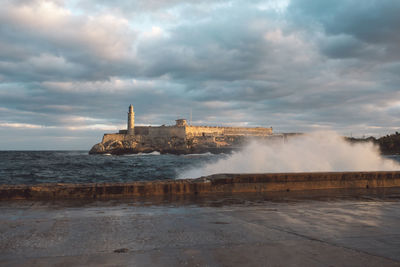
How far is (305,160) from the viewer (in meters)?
15.9

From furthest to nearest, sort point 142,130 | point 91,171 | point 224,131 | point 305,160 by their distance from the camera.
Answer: point 224,131 → point 142,130 → point 91,171 → point 305,160

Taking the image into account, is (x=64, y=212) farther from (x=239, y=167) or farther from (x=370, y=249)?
(x=239, y=167)

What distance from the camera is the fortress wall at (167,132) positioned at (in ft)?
383

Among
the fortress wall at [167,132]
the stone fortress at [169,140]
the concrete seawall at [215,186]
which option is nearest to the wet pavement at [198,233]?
the concrete seawall at [215,186]

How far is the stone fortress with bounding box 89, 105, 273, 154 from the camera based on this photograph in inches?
4117

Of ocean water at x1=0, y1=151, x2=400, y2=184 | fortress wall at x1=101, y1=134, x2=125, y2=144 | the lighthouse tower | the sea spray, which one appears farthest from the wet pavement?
the lighthouse tower

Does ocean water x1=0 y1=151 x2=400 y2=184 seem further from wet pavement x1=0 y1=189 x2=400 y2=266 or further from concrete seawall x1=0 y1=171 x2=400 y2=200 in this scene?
wet pavement x1=0 y1=189 x2=400 y2=266

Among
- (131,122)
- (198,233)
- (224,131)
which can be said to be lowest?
(198,233)

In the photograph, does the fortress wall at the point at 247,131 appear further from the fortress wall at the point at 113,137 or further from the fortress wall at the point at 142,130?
the fortress wall at the point at 113,137

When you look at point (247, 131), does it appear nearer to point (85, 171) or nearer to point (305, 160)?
point (85, 171)

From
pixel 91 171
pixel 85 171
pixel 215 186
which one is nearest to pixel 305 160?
pixel 215 186

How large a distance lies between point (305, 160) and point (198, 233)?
43.3 ft

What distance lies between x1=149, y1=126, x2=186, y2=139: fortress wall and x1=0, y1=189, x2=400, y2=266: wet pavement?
111 metres

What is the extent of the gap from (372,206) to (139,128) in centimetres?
11391
